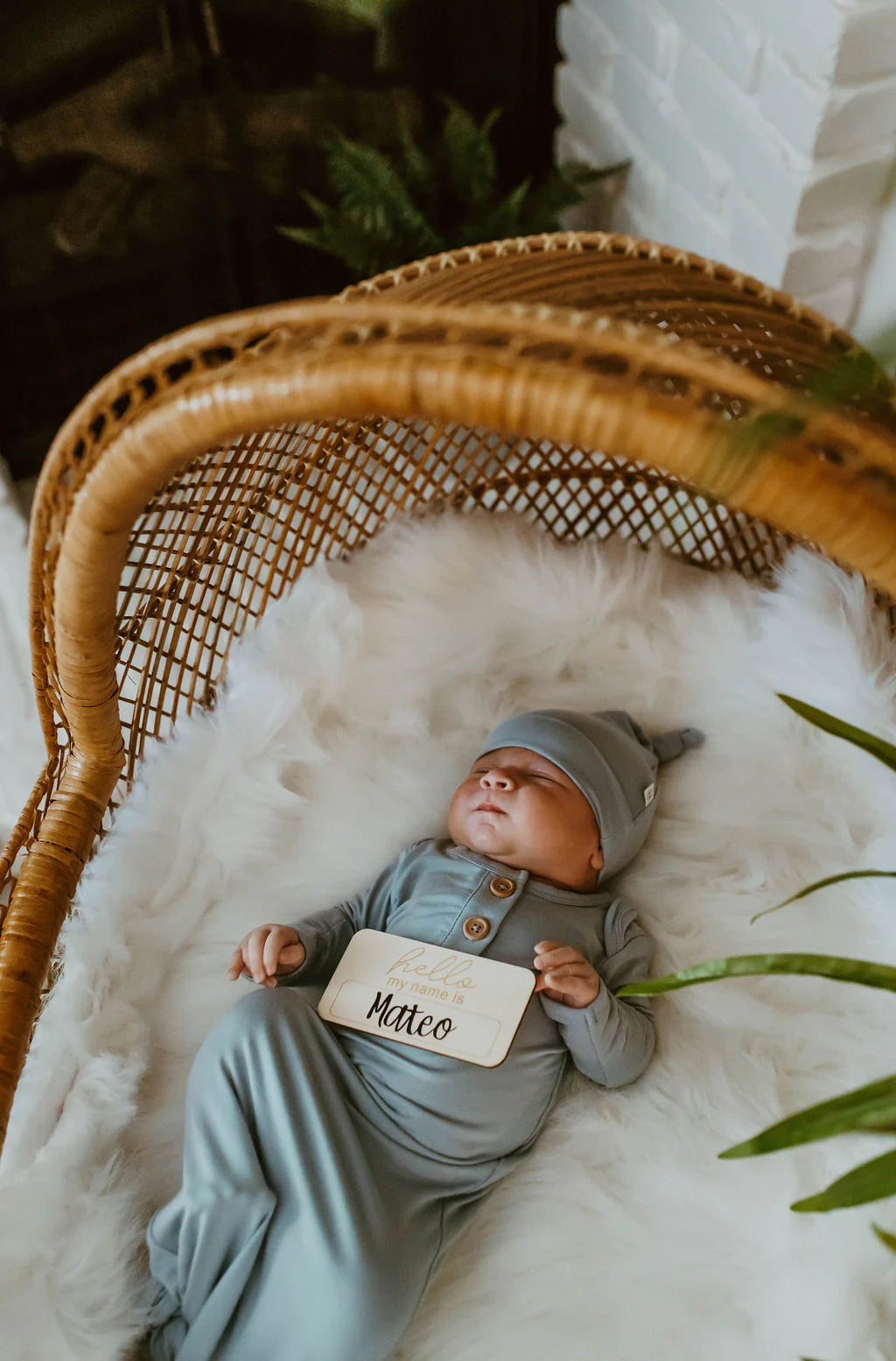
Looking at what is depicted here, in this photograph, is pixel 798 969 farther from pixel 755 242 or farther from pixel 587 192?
pixel 587 192

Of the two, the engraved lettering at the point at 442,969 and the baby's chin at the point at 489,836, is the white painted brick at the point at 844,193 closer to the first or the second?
the baby's chin at the point at 489,836

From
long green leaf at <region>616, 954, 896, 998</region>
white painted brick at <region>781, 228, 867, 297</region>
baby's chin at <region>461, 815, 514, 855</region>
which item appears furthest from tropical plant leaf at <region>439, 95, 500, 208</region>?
long green leaf at <region>616, 954, 896, 998</region>

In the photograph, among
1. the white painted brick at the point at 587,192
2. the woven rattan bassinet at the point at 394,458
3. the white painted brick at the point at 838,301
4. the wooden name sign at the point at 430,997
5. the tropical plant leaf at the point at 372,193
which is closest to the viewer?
the woven rattan bassinet at the point at 394,458

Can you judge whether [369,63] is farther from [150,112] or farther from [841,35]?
[841,35]

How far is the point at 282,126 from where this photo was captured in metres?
1.57

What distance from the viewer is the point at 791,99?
1159mm

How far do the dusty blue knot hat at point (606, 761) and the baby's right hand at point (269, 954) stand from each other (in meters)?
0.27

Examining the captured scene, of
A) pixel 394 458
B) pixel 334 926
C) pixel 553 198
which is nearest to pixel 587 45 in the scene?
pixel 553 198

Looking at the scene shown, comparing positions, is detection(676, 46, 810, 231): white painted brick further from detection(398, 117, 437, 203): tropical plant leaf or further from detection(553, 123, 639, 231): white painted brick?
detection(398, 117, 437, 203): tropical plant leaf

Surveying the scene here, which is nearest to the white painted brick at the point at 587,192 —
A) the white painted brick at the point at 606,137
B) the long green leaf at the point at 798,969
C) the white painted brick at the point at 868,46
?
the white painted brick at the point at 606,137

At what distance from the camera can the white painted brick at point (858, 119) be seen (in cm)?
112

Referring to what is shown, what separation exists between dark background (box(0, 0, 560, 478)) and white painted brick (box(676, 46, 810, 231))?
0.41 metres

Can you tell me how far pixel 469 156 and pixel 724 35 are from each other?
16.2 inches

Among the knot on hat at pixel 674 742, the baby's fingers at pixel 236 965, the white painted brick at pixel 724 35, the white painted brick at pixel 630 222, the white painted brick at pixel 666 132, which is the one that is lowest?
the baby's fingers at pixel 236 965
